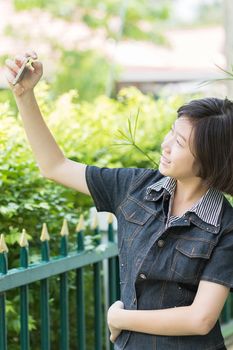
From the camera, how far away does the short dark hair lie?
7.70 feet

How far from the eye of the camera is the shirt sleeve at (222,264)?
2.31 metres

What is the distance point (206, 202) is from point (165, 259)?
217mm

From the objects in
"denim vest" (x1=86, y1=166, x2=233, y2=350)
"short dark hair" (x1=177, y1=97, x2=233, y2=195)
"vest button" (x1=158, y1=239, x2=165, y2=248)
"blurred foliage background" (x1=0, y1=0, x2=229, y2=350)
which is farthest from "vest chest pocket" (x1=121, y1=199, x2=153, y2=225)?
"blurred foliage background" (x1=0, y1=0, x2=229, y2=350)

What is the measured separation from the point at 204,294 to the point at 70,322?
1.64 m

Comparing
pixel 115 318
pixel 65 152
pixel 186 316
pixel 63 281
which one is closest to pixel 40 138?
pixel 115 318

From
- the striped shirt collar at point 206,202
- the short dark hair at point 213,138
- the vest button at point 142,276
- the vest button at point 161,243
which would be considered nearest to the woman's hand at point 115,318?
the vest button at point 142,276

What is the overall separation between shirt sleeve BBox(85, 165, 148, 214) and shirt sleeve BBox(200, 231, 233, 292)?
38cm

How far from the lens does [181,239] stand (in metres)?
2.37

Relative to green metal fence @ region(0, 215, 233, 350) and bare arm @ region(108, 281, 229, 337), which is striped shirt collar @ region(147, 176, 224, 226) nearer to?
bare arm @ region(108, 281, 229, 337)

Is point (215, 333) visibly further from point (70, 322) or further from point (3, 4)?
point (3, 4)

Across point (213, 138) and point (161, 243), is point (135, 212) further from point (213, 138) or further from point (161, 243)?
point (213, 138)

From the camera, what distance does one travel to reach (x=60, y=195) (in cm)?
365

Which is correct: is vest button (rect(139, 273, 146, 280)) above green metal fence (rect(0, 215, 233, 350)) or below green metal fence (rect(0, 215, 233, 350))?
above

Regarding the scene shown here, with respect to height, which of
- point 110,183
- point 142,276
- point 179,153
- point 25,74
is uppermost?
point 25,74
